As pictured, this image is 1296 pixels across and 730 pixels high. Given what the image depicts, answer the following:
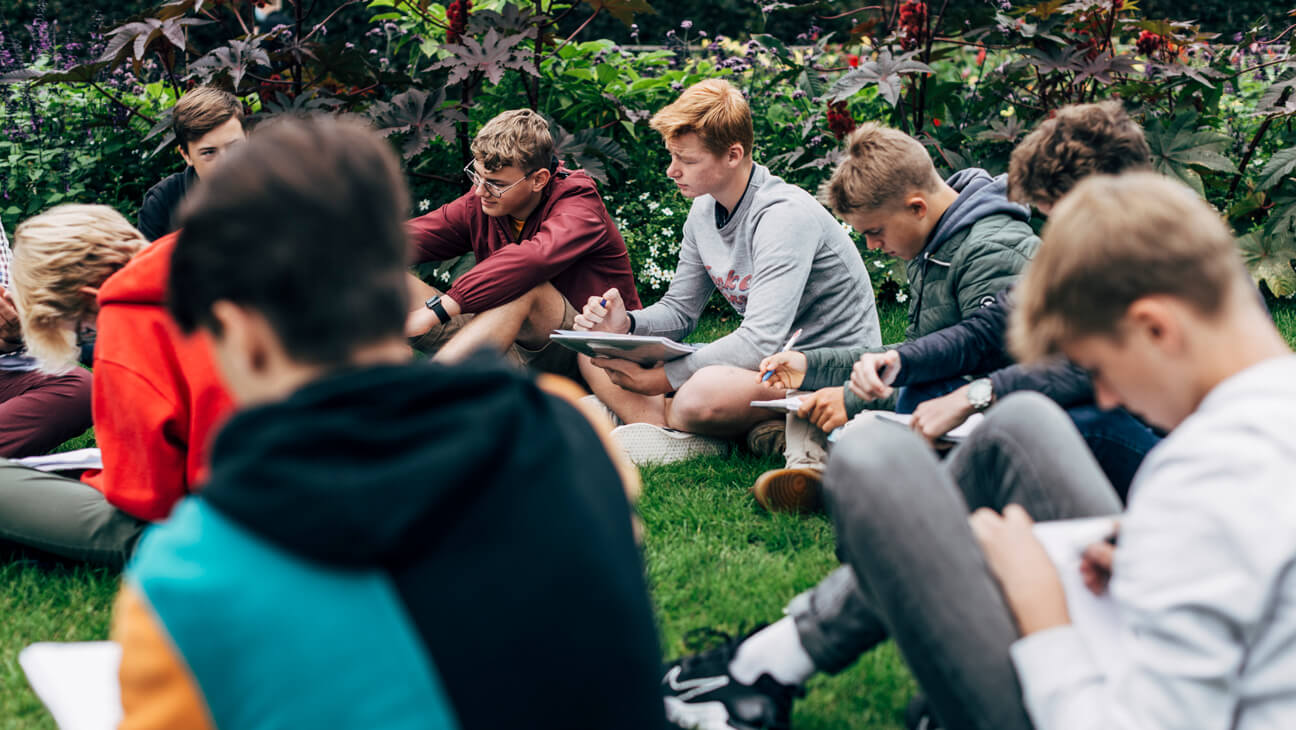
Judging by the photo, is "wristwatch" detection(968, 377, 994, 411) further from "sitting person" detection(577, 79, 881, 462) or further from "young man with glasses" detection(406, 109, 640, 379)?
"young man with glasses" detection(406, 109, 640, 379)

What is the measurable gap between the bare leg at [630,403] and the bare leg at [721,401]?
0.26 metres

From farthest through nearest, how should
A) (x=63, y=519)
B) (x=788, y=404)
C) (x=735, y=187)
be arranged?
(x=735, y=187) → (x=788, y=404) → (x=63, y=519)

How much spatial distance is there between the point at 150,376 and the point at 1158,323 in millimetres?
2113

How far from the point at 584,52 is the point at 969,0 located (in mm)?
6073

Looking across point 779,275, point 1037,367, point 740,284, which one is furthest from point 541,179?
point 1037,367

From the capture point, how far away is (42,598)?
2.76 meters

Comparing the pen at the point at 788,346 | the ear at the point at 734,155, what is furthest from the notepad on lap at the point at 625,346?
the ear at the point at 734,155

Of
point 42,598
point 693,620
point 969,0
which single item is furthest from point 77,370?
point 969,0

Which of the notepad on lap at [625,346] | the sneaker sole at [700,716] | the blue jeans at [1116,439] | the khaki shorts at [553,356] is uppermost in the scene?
the blue jeans at [1116,439]

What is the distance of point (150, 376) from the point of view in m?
2.34

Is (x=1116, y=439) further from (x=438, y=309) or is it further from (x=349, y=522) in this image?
(x=438, y=309)

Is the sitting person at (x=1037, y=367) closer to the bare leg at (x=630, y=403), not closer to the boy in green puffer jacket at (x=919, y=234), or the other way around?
the boy in green puffer jacket at (x=919, y=234)

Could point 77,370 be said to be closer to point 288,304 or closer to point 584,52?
point 288,304

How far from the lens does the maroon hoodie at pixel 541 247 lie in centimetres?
398
